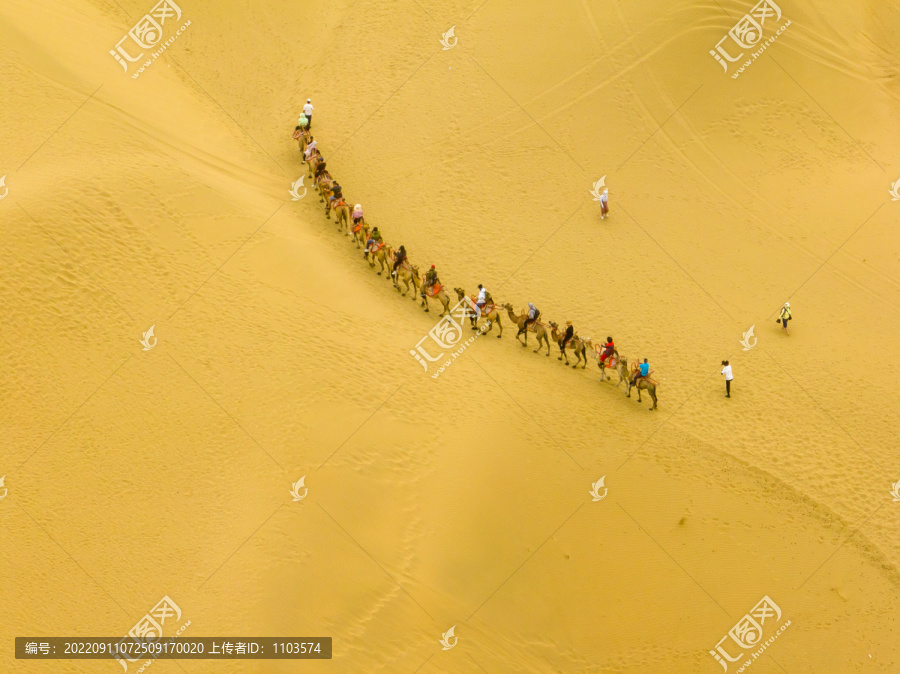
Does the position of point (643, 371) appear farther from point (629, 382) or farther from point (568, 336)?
point (568, 336)

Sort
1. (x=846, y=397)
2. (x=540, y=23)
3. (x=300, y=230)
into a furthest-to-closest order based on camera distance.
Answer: (x=540, y=23)
(x=300, y=230)
(x=846, y=397)

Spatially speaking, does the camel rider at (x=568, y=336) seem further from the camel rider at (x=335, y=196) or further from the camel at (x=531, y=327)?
the camel rider at (x=335, y=196)

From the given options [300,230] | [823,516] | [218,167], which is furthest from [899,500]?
[218,167]

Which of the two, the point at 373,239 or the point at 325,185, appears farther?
the point at 325,185

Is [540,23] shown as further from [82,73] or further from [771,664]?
[771,664]

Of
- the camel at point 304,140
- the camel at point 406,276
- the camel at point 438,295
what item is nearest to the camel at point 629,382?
the camel at point 438,295
